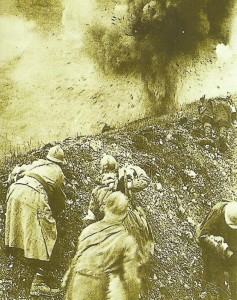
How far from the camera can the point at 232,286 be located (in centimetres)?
347

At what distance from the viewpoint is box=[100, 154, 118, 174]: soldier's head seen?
3.53 m

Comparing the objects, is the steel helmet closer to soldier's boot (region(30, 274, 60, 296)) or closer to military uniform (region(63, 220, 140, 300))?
military uniform (region(63, 220, 140, 300))

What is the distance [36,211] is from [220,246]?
1.26 meters

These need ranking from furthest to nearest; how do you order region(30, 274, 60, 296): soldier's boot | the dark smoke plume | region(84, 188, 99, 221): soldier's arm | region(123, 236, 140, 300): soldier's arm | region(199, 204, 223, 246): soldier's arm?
the dark smoke plume < region(199, 204, 223, 246): soldier's arm < region(84, 188, 99, 221): soldier's arm < region(123, 236, 140, 300): soldier's arm < region(30, 274, 60, 296): soldier's boot

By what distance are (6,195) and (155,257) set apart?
1068 mm

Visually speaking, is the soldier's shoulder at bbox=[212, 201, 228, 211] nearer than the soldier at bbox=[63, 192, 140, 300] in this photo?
No

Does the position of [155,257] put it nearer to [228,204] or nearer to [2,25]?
[228,204]

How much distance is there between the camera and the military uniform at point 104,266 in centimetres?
322

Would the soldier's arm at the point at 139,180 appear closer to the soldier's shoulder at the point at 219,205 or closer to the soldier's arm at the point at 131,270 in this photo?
the soldier's arm at the point at 131,270

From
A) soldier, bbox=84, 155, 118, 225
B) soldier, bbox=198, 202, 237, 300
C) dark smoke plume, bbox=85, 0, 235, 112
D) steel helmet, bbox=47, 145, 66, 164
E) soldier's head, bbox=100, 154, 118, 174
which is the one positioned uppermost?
dark smoke plume, bbox=85, 0, 235, 112

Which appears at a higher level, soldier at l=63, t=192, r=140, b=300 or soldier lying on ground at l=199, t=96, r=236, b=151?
soldier lying on ground at l=199, t=96, r=236, b=151

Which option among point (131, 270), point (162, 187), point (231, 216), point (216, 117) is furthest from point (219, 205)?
point (131, 270)

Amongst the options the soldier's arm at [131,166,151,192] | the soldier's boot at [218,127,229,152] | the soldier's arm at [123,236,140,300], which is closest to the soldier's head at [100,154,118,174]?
the soldier's arm at [131,166,151,192]

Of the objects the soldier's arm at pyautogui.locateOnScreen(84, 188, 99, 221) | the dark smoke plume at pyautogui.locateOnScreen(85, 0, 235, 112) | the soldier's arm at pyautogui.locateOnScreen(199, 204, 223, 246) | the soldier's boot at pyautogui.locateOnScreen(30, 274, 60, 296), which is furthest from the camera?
the dark smoke plume at pyautogui.locateOnScreen(85, 0, 235, 112)
